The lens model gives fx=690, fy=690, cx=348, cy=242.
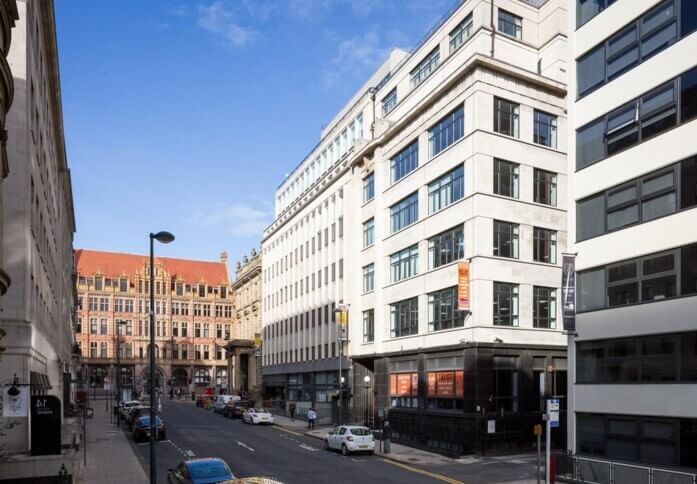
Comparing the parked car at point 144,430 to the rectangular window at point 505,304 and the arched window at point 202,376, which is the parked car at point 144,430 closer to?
the rectangular window at point 505,304

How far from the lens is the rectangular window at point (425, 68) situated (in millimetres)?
45312

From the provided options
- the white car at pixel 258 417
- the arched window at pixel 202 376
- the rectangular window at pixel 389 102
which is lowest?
the arched window at pixel 202 376

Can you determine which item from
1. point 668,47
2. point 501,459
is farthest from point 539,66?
point 501,459

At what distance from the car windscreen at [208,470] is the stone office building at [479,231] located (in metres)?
18.7

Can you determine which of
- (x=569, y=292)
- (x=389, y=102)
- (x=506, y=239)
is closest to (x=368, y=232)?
(x=389, y=102)

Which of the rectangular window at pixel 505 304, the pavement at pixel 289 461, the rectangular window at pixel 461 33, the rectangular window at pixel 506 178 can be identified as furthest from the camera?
the rectangular window at pixel 461 33

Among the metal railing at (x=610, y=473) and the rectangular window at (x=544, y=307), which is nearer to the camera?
the metal railing at (x=610, y=473)

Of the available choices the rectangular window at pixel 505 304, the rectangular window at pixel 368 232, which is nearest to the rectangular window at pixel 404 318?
the rectangular window at pixel 368 232

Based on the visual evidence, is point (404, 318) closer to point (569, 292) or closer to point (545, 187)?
point (545, 187)

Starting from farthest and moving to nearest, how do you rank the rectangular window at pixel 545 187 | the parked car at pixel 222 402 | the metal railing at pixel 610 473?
the parked car at pixel 222 402, the rectangular window at pixel 545 187, the metal railing at pixel 610 473

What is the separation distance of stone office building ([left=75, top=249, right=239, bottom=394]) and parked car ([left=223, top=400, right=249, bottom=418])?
2393 inches

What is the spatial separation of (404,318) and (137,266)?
337 feet

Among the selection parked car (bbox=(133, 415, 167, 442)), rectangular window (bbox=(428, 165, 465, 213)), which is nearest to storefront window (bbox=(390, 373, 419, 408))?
rectangular window (bbox=(428, 165, 465, 213))

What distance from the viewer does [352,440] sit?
119 feet
